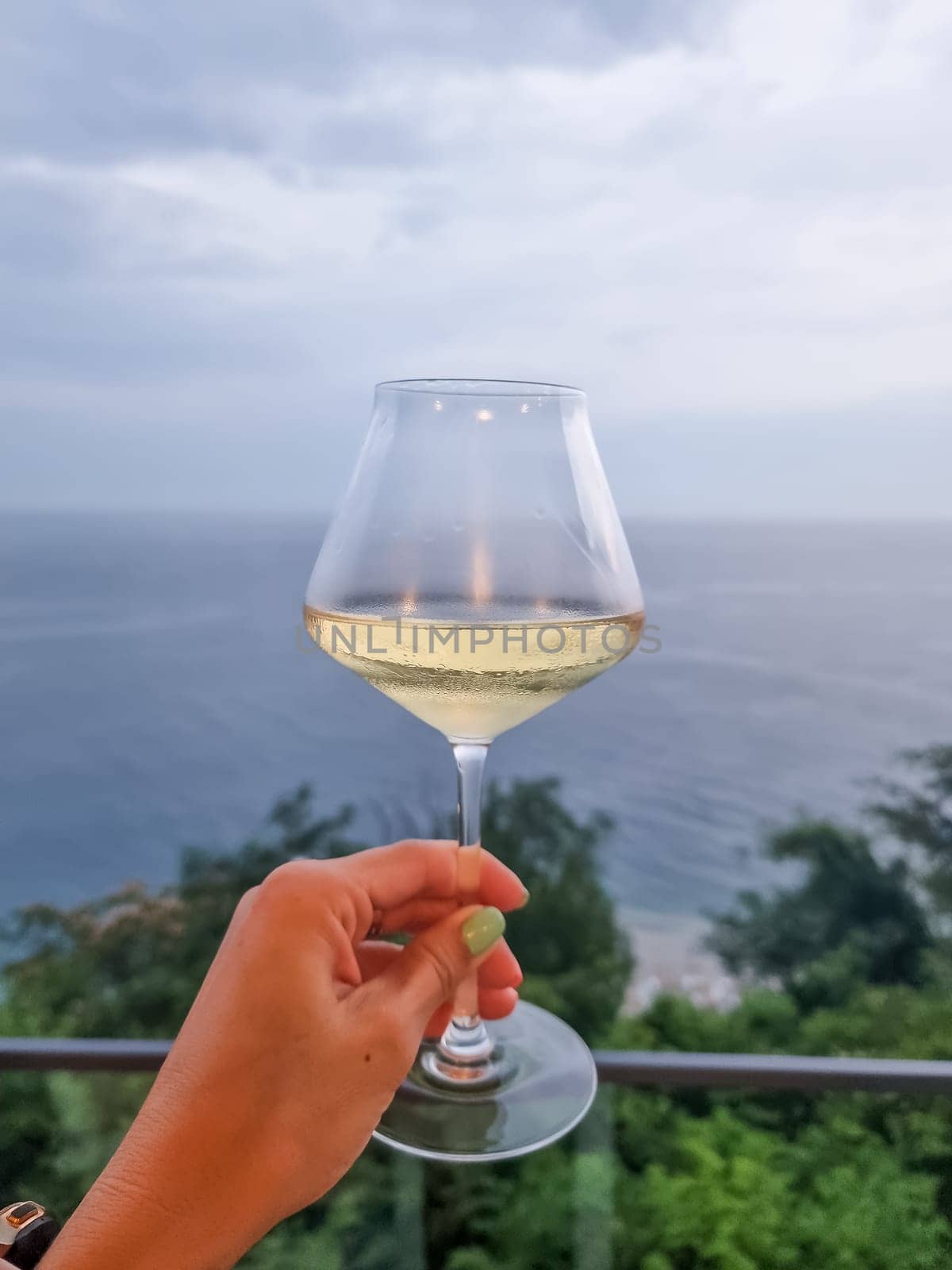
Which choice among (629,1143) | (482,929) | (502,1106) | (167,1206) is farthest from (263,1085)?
(629,1143)

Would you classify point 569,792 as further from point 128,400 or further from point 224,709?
point 128,400

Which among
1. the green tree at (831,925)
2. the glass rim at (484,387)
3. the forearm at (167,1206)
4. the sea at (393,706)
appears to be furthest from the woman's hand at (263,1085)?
the sea at (393,706)

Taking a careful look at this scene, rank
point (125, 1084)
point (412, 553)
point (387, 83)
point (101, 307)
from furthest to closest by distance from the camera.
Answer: point (101, 307) → point (387, 83) → point (125, 1084) → point (412, 553)

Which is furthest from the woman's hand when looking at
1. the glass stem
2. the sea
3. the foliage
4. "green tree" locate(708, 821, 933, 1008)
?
the sea

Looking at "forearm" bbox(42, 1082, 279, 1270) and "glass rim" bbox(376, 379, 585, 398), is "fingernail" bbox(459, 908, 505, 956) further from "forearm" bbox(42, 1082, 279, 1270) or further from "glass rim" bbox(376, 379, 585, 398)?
"glass rim" bbox(376, 379, 585, 398)

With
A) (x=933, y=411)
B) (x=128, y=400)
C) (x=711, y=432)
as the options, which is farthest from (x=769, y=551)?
(x=128, y=400)

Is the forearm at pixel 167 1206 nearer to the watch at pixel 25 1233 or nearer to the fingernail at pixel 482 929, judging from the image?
the watch at pixel 25 1233
